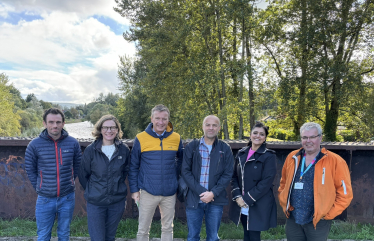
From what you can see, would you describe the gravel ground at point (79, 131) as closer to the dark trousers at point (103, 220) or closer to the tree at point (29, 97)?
the dark trousers at point (103, 220)

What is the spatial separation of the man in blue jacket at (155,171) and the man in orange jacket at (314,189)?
4.84ft

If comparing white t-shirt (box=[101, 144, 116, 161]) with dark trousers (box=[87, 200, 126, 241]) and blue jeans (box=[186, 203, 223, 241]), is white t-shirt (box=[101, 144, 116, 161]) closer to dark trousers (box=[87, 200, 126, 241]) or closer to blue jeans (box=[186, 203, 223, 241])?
dark trousers (box=[87, 200, 126, 241])

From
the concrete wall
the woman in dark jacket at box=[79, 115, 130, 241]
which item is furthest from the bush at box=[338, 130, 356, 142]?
the woman in dark jacket at box=[79, 115, 130, 241]

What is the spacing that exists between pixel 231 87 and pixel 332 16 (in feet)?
25.6

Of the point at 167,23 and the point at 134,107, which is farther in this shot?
the point at 134,107

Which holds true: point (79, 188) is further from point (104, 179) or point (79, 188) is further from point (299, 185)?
point (299, 185)

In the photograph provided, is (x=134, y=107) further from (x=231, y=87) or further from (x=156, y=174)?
(x=156, y=174)

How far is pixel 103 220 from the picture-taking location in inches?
131

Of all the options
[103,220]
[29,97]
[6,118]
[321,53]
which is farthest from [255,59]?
[29,97]

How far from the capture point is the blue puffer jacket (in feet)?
10.8

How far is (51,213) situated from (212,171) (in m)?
2.21

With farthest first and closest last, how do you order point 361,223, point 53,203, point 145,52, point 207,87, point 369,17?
point 145,52 < point 207,87 < point 369,17 < point 361,223 < point 53,203

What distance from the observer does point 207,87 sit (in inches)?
677

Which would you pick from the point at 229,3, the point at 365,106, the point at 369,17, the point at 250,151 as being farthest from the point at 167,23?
the point at 250,151
